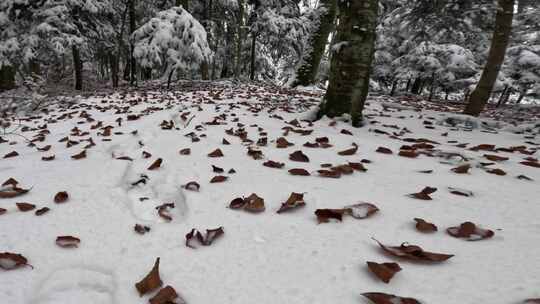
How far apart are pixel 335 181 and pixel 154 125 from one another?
3.10m

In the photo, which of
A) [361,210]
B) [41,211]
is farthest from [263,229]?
[41,211]

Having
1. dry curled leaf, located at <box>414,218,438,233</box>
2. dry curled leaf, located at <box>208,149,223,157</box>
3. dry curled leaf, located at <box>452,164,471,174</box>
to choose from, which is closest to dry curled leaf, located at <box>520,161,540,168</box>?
dry curled leaf, located at <box>452,164,471,174</box>

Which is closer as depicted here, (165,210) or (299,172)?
(165,210)

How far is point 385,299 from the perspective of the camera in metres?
0.95

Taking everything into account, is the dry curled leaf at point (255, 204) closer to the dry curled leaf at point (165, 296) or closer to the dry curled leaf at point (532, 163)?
the dry curled leaf at point (165, 296)

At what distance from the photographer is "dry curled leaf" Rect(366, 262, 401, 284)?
3.47 feet

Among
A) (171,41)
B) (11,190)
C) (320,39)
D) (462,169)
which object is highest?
(320,39)

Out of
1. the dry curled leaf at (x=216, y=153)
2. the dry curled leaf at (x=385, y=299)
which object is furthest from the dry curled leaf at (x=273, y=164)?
the dry curled leaf at (x=385, y=299)

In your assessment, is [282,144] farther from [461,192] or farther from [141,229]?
[141,229]

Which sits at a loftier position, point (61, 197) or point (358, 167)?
point (358, 167)

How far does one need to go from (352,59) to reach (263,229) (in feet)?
11.0

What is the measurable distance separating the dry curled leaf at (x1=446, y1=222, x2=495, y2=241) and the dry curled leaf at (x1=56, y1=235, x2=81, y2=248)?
170 centimetres

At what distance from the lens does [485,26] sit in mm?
6969

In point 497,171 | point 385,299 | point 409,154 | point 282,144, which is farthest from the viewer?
point 282,144
